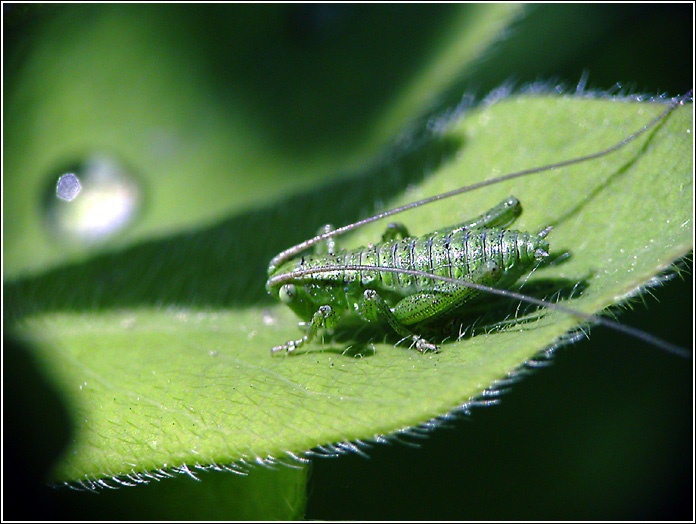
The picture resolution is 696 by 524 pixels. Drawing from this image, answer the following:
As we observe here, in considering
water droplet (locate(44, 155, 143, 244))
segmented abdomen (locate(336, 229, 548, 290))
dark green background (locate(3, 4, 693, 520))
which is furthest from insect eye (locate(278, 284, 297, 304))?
water droplet (locate(44, 155, 143, 244))

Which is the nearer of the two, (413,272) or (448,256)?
(413,272)

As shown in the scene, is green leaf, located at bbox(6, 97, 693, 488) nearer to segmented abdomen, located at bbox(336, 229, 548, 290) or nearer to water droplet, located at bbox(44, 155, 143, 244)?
→ segmented abdomen, located at bbox(336, 229, 548, 290)

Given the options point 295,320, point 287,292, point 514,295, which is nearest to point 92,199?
point 295,320

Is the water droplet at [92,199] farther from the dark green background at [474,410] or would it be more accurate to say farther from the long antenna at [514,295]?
the long antenna at [514,295]

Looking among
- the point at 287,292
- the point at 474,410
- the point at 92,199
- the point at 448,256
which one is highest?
the point at 92,199

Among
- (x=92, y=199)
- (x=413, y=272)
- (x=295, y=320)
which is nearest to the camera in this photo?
(x=413, y=272)

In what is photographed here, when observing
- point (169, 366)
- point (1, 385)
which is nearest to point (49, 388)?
point (1, 385)

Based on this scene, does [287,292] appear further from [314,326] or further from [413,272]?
[413,272]
